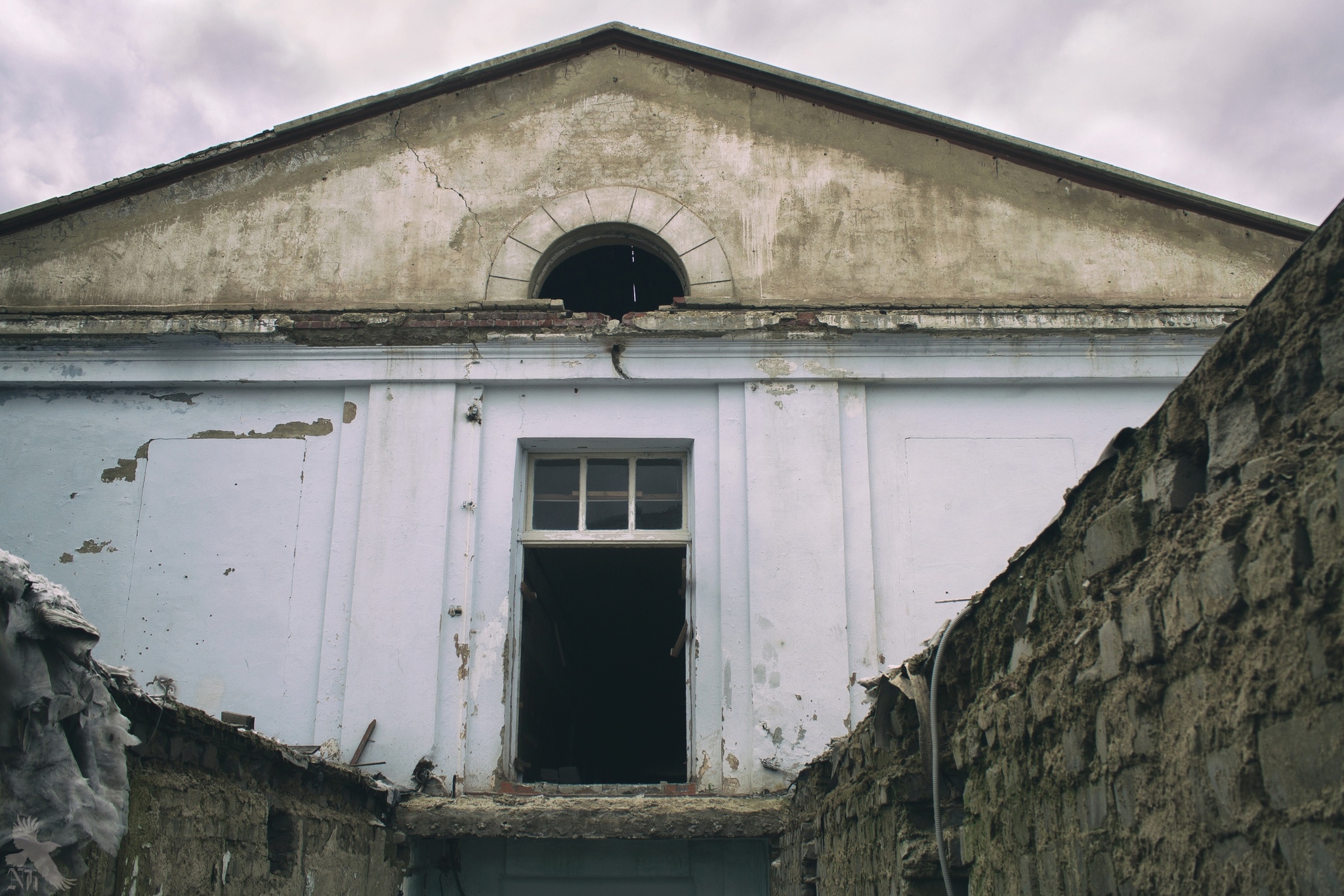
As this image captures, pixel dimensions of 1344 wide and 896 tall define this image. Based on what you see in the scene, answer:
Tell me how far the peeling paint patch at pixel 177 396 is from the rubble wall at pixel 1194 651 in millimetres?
6354

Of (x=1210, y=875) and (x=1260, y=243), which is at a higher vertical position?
(x=1260, y=243)

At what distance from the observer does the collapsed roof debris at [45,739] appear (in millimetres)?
2867

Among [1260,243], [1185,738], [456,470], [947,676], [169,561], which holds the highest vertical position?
[1260,243]

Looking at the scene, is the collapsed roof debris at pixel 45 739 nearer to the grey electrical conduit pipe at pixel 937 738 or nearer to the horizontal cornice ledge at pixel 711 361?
the grey electrical conduit pipe at pixel 937 738

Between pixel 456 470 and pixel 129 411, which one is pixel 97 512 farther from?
pixel 456 470

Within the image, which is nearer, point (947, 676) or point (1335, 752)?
point (1335, 752)

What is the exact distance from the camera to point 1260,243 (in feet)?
27.4

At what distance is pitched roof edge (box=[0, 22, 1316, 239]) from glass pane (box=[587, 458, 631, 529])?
3341 mm

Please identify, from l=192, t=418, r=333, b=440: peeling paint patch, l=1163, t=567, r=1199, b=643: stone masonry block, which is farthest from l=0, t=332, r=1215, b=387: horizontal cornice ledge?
l=1163, t=567, r=1199, b=643: stone masonry block

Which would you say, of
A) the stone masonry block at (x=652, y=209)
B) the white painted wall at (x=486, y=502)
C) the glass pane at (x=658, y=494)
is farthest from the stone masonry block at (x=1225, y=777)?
the stone masonry block at (x=652, y=209)

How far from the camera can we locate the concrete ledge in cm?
656

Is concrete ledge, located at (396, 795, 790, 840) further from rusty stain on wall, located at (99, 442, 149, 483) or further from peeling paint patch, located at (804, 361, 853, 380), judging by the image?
rusty stain on wall, located at (99, 442, 149, 483)

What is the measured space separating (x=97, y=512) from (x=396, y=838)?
3.18 metres

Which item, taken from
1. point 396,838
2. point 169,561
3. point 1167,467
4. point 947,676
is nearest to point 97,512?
point 169,561
